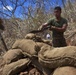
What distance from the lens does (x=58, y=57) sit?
4352 millimetres

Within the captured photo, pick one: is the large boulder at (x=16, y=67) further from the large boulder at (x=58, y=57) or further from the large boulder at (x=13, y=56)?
the large boulder at (x=58, y=57)

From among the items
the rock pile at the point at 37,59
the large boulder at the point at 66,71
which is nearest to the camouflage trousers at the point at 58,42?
the rock pile at the point at 37,59

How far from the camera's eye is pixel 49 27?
19.3 feet

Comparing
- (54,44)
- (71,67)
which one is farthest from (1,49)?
(71,67)

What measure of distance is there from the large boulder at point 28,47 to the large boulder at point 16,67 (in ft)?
0.59

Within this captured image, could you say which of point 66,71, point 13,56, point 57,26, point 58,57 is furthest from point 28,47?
point 66,71

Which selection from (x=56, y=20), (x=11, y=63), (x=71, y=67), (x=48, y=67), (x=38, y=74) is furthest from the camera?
(x=56, y=20)

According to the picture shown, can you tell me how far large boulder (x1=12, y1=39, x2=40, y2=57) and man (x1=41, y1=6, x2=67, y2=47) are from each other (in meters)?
0.53

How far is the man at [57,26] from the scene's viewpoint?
19.5 ft

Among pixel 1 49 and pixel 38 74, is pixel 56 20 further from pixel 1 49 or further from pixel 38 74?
pixel 1 49

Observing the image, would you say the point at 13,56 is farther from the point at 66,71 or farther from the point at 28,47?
the point at 66,71

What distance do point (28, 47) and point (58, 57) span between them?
1.32m

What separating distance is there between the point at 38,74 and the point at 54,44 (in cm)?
135

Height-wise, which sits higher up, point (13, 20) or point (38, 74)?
point (38, 74)
